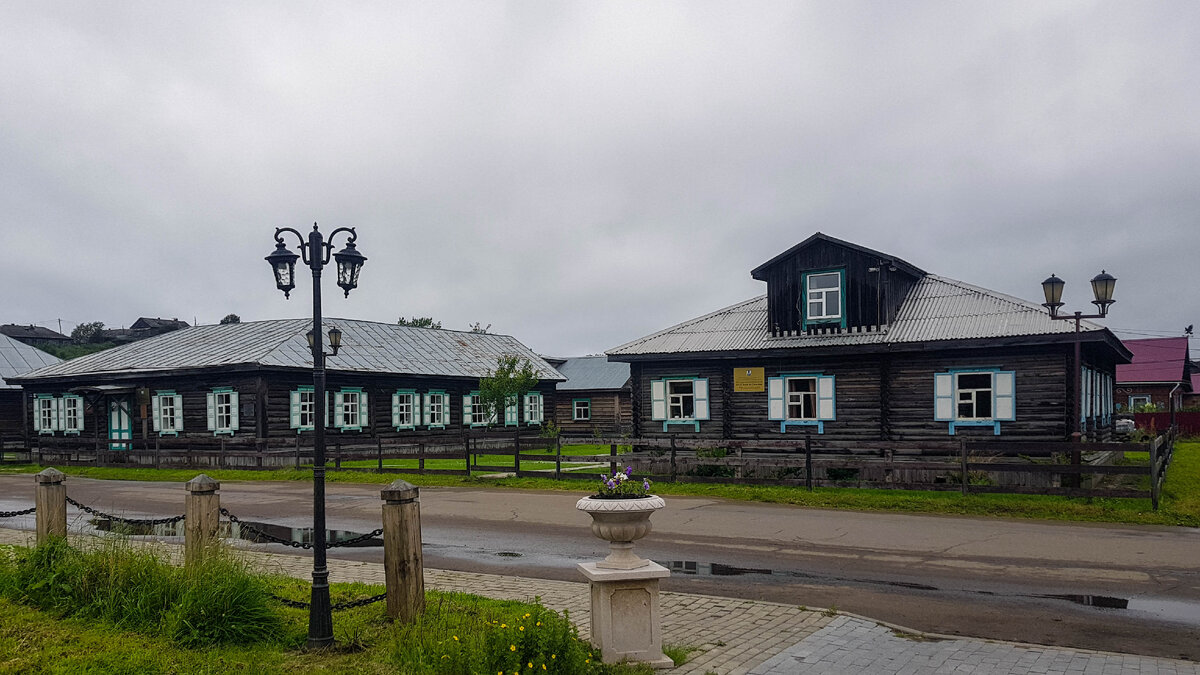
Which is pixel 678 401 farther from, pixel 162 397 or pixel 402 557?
pixel 162 397

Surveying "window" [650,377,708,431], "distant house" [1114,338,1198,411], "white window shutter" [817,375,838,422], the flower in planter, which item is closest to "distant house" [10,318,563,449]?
"window" [650,377,708,431]

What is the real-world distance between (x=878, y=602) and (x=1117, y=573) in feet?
11.7

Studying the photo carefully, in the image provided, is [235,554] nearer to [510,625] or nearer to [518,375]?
[510,625]

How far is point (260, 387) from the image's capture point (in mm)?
29609

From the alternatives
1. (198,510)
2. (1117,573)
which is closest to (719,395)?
(1117,573)

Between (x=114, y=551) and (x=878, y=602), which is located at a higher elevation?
(x=114, y=551)

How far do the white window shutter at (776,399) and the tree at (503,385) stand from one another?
1635 centimetres

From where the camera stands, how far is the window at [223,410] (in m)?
30.3

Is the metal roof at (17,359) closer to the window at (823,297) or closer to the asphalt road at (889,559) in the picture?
the asphalt road at (889,559)

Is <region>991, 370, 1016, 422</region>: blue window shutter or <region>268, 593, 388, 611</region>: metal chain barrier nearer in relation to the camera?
<region>268, 593, 388, 611</region>: metal chain barrier

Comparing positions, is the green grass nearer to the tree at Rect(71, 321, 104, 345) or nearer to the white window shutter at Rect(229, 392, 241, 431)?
the white window shutter at Rect(229, 392, 241, 431)

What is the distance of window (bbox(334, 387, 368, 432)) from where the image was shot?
32.8 meters

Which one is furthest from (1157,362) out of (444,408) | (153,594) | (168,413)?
(153,594)

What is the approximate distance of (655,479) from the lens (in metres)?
20.9
